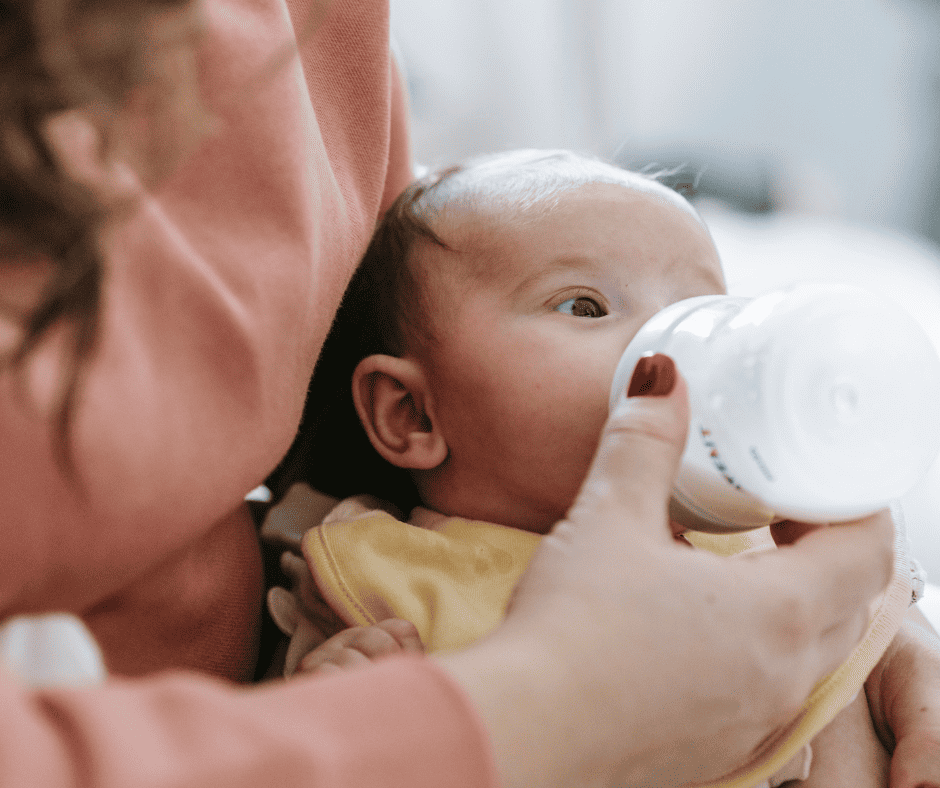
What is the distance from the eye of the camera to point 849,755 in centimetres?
77

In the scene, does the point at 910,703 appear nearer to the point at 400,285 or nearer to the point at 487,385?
the point at 487,385

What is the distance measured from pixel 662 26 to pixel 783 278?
903mm

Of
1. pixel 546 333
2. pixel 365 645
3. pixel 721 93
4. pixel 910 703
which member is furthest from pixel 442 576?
pixel 721 93

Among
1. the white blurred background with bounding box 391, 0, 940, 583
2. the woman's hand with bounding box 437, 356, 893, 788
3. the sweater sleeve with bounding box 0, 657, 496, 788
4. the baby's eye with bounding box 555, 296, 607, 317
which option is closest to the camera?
the sweater sleeve with bounding box 0, 657, 496, 788

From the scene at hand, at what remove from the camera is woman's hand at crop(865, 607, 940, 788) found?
0.73 metres

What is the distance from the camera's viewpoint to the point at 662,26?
1.98m

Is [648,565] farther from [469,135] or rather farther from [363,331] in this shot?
[469,135]

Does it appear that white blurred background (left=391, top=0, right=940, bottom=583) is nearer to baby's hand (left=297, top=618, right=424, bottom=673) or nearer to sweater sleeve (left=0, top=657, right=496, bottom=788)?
baby's hand (left=297, top=618, right=424, bottom=673)

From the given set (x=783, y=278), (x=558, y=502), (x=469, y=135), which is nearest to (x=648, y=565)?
(x=558, y=502)

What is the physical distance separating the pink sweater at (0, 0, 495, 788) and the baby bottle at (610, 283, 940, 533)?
0.28 meters

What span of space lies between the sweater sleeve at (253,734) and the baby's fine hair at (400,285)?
1.71 feet

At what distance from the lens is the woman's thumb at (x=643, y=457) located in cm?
52

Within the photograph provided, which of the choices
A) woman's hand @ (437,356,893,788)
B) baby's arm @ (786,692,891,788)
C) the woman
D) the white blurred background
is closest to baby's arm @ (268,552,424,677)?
the woman

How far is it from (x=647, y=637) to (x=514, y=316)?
41 centimetres
